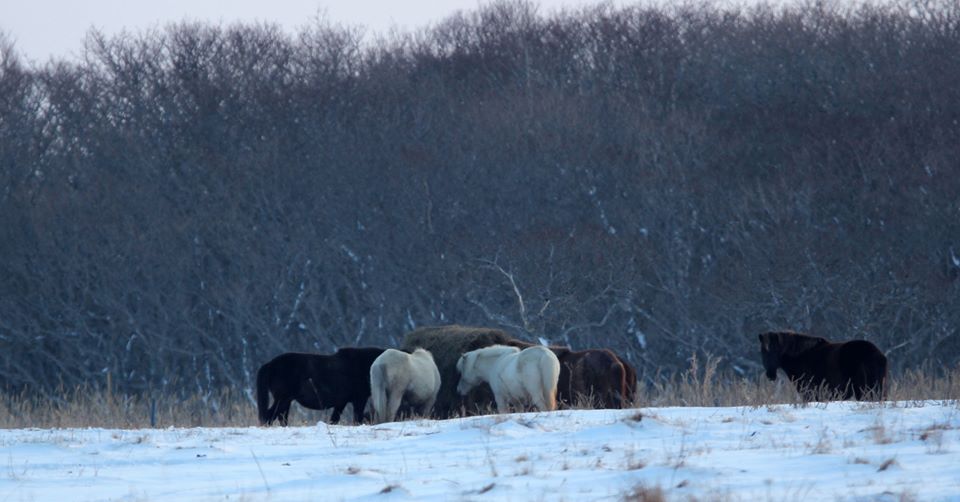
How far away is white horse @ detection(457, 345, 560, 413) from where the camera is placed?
50.2 feet

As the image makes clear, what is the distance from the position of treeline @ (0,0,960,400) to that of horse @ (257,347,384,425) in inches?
881

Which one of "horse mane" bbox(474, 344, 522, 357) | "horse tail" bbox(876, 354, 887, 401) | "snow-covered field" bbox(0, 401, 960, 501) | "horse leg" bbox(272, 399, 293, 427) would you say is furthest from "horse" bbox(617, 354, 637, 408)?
"snow-covered field" bbox(0, 401, 960, 501)

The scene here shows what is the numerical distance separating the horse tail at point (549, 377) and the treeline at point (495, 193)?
2495 cm

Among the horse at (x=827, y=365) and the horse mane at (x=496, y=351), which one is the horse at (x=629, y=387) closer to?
the horse mane at (x=496, y=351)

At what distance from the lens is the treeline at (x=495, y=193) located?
41.6 m

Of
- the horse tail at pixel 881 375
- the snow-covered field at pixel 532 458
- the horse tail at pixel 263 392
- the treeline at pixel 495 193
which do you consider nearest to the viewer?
the snow-covered field at pixel 532 458

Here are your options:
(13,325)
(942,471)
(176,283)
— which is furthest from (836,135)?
(942,471)

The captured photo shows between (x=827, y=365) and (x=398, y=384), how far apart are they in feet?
16.2

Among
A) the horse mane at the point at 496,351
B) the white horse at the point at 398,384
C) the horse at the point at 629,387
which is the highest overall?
the horse mane at the point at 496,351

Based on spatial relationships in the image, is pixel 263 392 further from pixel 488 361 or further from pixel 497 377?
pixel 497 377

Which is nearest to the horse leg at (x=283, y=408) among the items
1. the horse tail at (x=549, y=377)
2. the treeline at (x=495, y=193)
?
the horse tail at (x=549, y=377)

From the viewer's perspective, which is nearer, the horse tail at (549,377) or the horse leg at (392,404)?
the horse tail at (549,377)

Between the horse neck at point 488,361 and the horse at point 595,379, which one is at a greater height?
the horse neck at point 488,361

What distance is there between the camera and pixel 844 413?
11.1 metres
